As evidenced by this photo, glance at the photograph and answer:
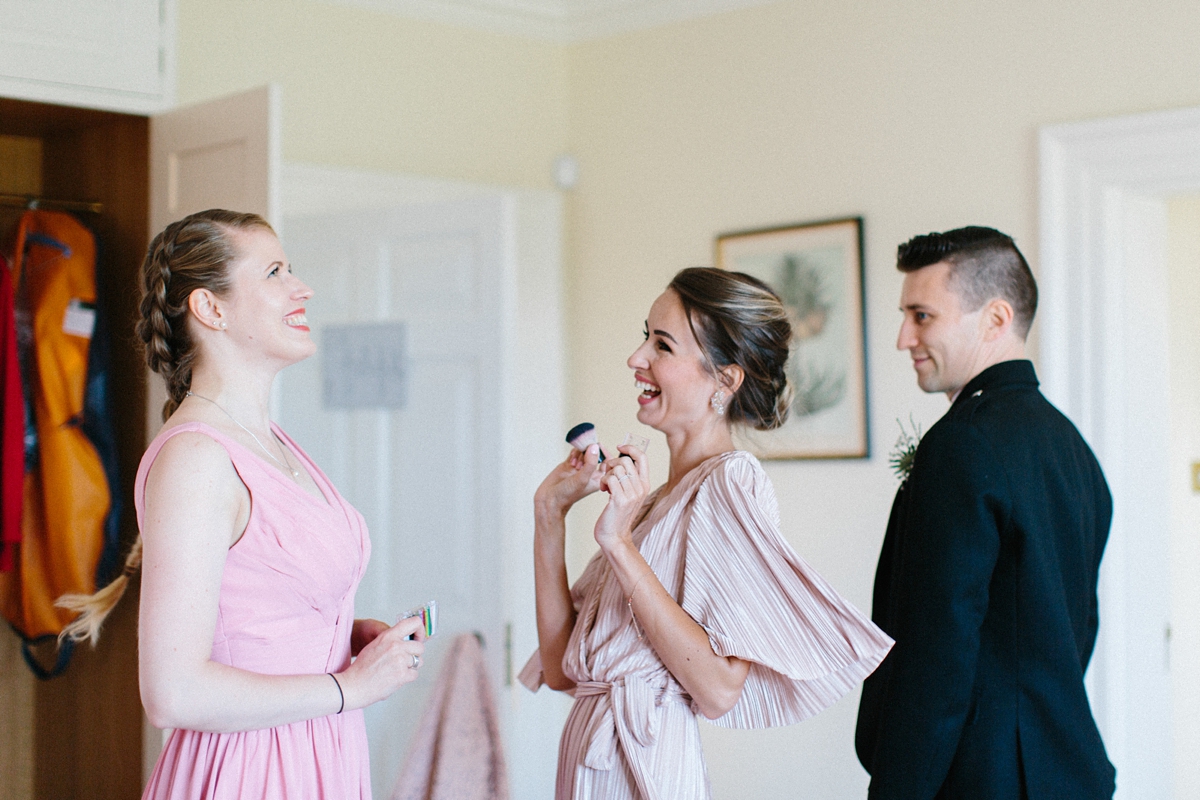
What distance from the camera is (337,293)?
3.74 meters

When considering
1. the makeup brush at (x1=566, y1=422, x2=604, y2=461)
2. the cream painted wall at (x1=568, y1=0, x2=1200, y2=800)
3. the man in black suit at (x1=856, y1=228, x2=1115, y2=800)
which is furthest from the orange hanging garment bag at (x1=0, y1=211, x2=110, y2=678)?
the man in black suit at (x1=856, y1=228, x2=1115, y2=800)

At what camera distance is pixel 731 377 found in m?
2.06

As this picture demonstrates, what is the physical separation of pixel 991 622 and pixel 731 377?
2.12 feet

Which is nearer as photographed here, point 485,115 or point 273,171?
point 273,171

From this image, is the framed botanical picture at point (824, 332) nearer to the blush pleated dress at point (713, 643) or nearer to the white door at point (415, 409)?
the white door at point (415, 409)

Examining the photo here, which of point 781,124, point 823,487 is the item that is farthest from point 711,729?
point 781,124

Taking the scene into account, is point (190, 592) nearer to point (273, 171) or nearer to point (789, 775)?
point (273, 171)

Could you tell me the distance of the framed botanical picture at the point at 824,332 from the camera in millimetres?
3658

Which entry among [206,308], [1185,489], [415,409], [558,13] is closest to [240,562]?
[206,308]

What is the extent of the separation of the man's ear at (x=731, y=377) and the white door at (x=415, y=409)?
1.43 m

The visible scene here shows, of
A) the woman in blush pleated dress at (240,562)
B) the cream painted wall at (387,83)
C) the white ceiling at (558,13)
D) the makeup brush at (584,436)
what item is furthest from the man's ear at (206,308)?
the white ceiling at (558,13)

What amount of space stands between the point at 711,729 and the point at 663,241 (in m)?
1.73

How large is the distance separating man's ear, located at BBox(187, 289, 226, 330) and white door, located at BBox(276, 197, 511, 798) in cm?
169

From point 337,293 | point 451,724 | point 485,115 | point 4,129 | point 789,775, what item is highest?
point 485,115
